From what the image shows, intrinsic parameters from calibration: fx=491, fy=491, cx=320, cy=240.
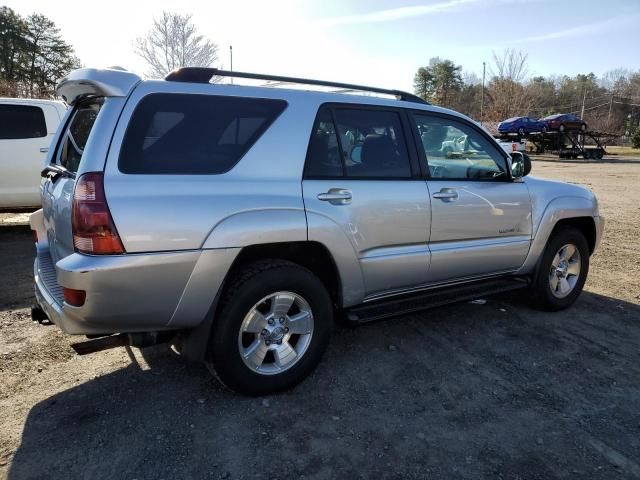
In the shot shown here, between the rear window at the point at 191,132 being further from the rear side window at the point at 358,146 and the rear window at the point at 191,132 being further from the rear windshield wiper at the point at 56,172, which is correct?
the rear windshield wiper at the point at 56,172

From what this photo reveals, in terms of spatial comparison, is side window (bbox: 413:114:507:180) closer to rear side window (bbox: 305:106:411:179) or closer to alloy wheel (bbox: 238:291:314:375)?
rear side window (bbox: 305:106:411:179)

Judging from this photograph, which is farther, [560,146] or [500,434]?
[560,146]

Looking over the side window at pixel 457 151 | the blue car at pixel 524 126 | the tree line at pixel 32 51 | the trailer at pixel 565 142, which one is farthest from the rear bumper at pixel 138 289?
the tree line at pixel 32 51

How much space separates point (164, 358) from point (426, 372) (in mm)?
1916

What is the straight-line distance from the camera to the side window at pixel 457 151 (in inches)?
149

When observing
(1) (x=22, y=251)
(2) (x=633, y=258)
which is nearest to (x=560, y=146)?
(2) (x=633, y=258)

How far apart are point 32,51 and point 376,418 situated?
52.1m

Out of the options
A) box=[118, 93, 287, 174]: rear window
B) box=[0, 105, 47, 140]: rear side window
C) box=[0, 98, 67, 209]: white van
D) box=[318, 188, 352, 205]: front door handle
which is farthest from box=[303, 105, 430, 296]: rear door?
box=[0, 105, 47, 140]: rear side window

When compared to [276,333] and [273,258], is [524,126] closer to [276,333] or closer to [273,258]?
[273,258]

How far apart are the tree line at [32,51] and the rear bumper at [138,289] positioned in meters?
45.6

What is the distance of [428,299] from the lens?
375 centimetres

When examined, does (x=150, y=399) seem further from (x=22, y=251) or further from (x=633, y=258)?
(x=633, y=258)

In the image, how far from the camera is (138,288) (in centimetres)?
256

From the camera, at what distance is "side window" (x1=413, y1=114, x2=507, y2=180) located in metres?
3.79
